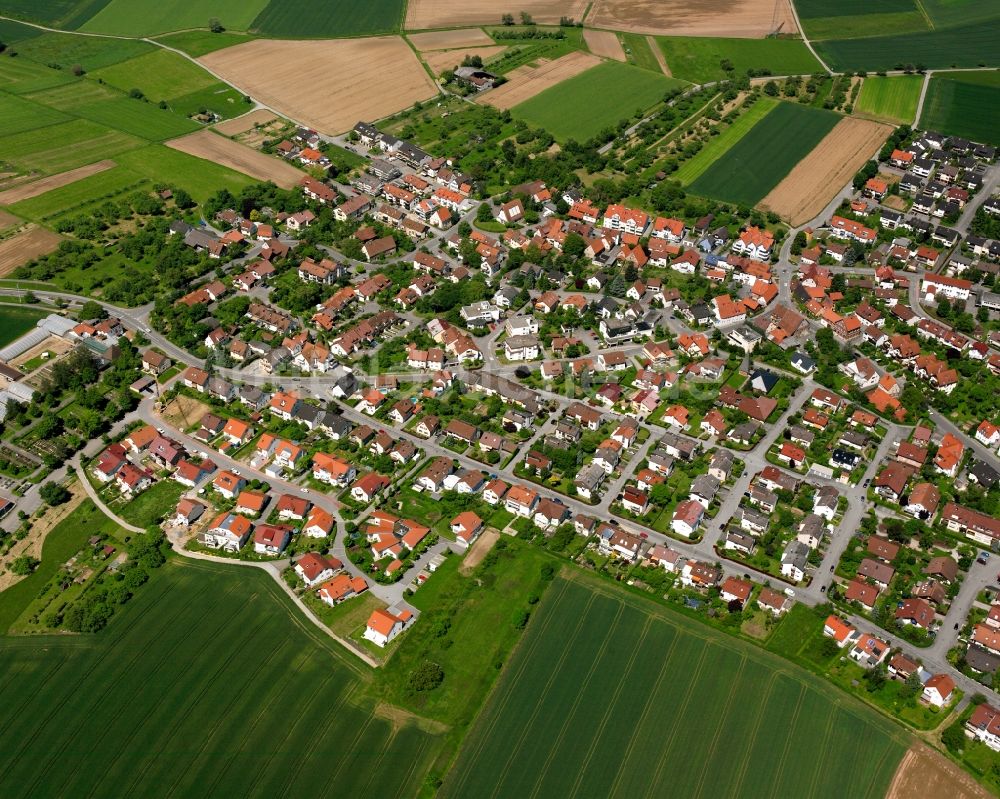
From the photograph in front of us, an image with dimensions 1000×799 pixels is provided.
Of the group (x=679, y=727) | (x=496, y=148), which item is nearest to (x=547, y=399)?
(x=679, y=727)

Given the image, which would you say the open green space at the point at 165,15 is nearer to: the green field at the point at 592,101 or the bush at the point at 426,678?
the green field at the point at 592,101

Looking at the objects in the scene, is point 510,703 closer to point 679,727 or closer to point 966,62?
point 679,727

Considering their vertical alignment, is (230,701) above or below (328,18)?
below

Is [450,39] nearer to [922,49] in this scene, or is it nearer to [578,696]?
[922,49]

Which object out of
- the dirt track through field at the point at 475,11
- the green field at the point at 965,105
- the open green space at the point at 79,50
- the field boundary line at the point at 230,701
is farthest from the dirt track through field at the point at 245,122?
the green field at the point at 965,105

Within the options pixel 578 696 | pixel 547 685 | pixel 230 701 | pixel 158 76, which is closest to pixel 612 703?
pixel 578 696

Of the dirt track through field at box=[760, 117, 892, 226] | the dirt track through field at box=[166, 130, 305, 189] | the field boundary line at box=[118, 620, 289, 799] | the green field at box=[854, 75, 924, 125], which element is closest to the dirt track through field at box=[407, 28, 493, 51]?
the dirt track through field at box=[166, 130, 305, 189]
